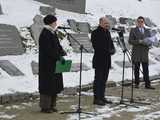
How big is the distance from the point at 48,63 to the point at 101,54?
146cm

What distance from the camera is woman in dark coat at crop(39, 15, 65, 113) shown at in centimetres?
1015

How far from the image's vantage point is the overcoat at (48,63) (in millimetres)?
10148

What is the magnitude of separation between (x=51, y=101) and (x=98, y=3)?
13.0 metres

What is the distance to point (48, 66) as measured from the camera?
1020 cm

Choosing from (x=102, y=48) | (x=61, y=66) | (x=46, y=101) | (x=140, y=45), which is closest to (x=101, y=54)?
(x=102, y=48)

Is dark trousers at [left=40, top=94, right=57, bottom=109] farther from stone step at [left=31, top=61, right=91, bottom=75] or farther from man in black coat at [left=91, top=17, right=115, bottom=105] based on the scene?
stone step at [left=31, top=61, right=91, bottom=75]

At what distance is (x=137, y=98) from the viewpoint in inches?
489

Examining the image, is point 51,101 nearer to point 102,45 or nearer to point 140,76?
point 102,45

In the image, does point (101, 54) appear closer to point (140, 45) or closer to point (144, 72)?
point (140, 45)

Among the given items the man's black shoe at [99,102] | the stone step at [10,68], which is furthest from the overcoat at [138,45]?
the stone step at [10,68]

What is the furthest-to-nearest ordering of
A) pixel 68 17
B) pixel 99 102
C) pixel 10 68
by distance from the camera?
pixel 68 17 < pixel 10 68 < pixel 99 102

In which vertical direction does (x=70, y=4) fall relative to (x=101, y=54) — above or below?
above

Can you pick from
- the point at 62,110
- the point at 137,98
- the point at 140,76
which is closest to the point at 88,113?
the point at 62,110

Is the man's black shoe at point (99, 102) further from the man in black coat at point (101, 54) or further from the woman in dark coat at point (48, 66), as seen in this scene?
the woman in dark coat at point (48, 66)
